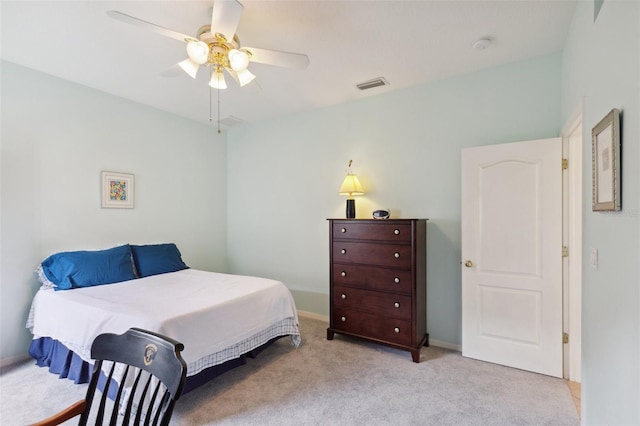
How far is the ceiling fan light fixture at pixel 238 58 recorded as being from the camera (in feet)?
6.63

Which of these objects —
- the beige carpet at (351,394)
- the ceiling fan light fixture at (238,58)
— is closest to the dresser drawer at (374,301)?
the beige carpet at (351,394)

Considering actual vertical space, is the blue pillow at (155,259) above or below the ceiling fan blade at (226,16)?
below

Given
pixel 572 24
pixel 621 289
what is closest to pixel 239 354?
pixel 621 289

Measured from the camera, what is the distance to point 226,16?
1757 millimetres

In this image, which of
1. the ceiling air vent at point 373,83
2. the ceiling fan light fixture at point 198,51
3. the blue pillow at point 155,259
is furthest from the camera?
the blue pillow at point 155,259

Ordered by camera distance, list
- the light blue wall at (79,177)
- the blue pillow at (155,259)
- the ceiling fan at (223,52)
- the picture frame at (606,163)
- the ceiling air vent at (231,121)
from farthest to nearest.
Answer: the ceiling air vent at (231,121) → the blue pillow at (155,259) → the light blue wall at (79,177) → the ceiling fan at (223,52) → the picture frame at (606,163)

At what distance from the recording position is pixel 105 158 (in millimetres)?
3459

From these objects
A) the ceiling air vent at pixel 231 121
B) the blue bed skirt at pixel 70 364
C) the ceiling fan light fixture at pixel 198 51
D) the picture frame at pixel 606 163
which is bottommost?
the blue bed skirt at pixel 70 364

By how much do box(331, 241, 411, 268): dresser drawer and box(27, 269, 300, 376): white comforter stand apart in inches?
27.5

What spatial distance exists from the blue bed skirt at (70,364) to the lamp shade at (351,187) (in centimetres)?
186

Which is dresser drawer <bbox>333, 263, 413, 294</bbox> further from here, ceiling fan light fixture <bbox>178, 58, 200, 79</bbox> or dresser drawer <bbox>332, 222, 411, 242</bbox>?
ceiling fan light fixture <bbox>178, 58, 200, 79</bbox>

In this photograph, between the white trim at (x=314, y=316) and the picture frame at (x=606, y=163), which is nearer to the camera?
the picture frame at (x=606, y=163)

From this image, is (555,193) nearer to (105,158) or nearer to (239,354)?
(239,354)

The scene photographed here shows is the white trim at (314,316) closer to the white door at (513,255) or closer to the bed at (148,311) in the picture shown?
the bed at (148,311)
